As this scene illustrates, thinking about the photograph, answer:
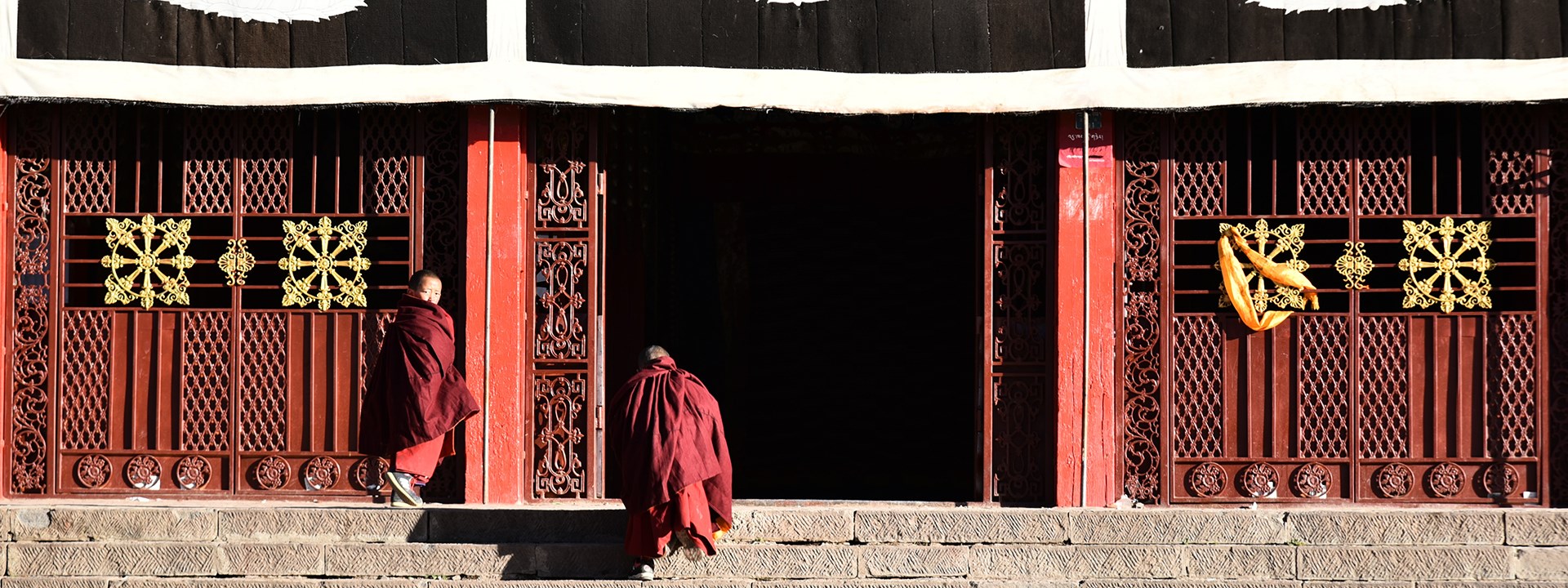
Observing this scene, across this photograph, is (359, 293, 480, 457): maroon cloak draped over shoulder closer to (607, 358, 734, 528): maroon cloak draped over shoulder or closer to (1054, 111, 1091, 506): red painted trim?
(607, 358, 734, 528): maroon cloak draped over shoulder


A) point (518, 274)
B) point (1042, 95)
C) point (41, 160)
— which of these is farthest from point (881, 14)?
point (41, 160)

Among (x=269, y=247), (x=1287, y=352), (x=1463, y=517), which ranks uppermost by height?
(x=269, y=247)

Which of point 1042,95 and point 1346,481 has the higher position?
point 1042,95

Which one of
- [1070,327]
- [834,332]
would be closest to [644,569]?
[1070,327]

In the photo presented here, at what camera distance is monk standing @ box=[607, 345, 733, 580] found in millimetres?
7516

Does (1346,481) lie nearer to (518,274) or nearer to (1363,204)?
(1363,204)

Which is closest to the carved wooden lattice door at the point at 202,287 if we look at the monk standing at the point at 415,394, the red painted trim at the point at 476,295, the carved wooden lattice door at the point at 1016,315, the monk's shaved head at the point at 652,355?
the red painted trim at the point at 476,295

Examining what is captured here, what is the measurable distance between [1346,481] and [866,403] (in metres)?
4.84

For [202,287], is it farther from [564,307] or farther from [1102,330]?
[1102,330]

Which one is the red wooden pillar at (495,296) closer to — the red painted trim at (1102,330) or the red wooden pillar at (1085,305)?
the red wooden pillar at (1085,305)

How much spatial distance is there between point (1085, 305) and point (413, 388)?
11.5ft

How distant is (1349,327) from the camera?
8.76 metres

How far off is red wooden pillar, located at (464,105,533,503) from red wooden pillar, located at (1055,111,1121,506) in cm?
288

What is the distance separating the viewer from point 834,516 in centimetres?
815
